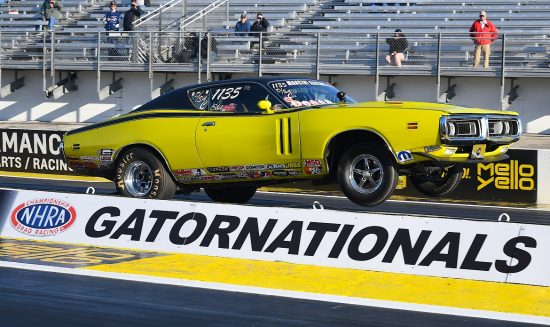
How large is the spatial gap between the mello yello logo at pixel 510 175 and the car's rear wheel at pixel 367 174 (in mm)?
6162

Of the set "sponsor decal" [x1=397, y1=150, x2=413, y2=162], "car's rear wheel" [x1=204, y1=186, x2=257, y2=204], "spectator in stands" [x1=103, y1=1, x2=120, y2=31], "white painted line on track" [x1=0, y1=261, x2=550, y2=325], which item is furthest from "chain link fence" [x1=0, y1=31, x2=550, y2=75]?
"white painted line on track" [x1=0, y1=261, x2=550, y2=325]

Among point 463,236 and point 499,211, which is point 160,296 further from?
point 499,211

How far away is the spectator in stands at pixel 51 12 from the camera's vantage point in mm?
29766

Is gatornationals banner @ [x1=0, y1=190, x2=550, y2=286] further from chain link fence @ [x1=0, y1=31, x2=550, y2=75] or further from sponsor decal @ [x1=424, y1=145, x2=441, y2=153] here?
chain link fence @ [x1=0, y1=31, x2=550, y2=75]

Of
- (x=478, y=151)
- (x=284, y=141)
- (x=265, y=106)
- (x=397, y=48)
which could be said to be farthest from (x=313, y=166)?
(x=397, y=48)

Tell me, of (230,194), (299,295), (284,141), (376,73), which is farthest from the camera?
(376,73)

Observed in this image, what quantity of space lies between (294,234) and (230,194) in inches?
151

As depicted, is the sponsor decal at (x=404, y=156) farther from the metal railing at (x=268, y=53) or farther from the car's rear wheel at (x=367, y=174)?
the metal railing at (x=268, y=53)

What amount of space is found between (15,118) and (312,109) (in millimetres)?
17932

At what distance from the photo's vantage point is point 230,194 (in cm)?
1390

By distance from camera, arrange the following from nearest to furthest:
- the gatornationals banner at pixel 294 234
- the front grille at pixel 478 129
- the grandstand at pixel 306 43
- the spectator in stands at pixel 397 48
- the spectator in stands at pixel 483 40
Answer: the gatornationals banner at pixel 294 234 → the front grille at pixel 478 129 → the spectator in stands at pixel 483 40 → the grandstand at pixel 306 43 → the spectator in stands at pixel 397 48

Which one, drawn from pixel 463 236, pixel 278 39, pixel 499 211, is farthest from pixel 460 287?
pixel 278 39

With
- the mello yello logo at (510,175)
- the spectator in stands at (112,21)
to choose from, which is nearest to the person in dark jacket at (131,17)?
the spectator in stands at (112,21)

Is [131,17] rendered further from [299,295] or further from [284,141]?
[299,295]
